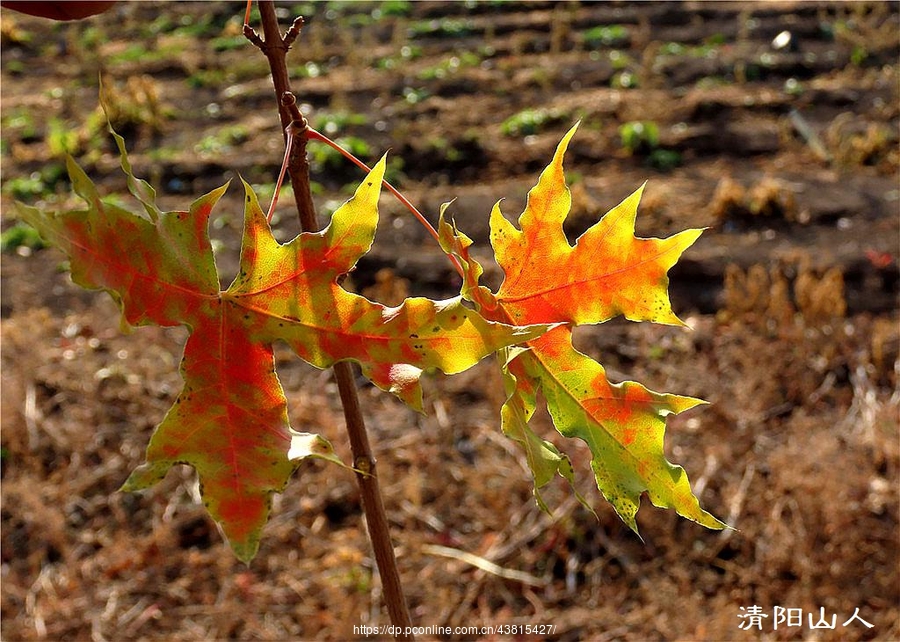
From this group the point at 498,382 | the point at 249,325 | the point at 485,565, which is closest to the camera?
the point at 249,325

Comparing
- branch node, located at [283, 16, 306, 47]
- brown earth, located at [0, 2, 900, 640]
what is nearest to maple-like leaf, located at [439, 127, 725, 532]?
branch node, located at [283, 16, 306, 47]

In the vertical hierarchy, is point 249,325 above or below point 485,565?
above

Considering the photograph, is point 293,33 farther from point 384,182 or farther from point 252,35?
point 384,182

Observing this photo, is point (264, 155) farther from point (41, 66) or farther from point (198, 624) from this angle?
point (198, 624)

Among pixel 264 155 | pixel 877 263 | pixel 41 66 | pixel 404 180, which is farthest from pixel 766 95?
pixel 41 66

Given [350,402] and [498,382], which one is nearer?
[350,402]

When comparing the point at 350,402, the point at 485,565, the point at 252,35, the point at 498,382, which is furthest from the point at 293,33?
the point at 498,382

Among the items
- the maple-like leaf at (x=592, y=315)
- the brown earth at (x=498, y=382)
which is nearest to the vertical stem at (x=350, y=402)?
the maple-like leaf at (x=592, y=315)

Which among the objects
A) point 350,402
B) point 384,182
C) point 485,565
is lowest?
point 485,565

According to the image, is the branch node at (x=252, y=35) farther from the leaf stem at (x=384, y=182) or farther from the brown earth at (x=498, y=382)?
the brown earth at (x=498, y=382)
